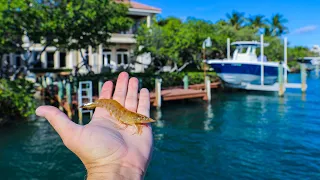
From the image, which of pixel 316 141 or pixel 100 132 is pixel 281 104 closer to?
pixel 316 141

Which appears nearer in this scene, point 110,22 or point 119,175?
point 119,175

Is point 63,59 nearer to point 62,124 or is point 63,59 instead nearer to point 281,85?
point 281,85

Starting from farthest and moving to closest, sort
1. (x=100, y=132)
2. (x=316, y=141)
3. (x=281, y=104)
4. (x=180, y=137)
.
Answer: (x=281, y=104) → (x=180, y=137) → (x=316, y=141) → (x=100, y=132)

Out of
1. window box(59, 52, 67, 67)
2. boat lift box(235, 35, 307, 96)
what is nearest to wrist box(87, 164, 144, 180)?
boat lift box(235, 35, 307, 96)

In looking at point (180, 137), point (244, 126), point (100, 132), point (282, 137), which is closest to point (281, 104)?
point (244, 126)

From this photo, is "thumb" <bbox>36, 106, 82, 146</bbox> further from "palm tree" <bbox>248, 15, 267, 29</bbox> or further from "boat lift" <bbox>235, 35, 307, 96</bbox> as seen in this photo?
"palm tree" <bbox>248, 15, 267, 29</bbox>

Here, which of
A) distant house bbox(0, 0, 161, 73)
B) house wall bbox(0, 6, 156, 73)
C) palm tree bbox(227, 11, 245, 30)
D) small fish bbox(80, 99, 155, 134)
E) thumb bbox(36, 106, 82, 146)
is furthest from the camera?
palm tree bbox(227, 11, 245, 30)
